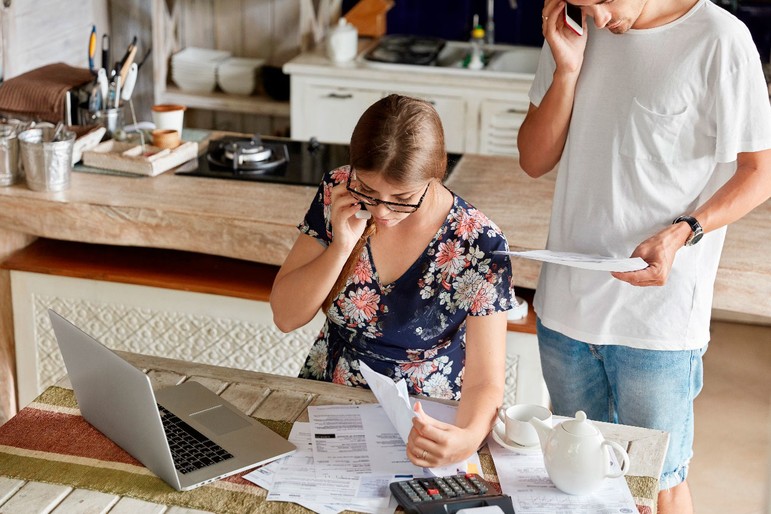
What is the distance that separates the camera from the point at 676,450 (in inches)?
79.1

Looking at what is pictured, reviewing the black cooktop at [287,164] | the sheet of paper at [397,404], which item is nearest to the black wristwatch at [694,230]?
the sheet of paper at [397,404]

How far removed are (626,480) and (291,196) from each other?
1551 mm

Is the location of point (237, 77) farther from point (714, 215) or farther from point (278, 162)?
point (714, 215)

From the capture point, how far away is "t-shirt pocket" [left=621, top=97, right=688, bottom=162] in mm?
1831

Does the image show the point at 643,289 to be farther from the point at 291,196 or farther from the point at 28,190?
the point at 28,190

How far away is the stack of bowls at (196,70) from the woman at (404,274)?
296cm

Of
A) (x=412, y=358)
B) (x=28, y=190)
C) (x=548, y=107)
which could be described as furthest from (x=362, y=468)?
(x=28, y=190)

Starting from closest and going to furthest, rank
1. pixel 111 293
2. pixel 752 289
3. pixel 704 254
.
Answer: pixel 704 254, pixel 752 289, pixel 111 293

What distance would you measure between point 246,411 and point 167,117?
1642mm

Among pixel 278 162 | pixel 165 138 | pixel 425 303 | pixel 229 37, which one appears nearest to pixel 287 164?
pixel 278 162

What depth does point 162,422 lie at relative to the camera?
5.47 ft

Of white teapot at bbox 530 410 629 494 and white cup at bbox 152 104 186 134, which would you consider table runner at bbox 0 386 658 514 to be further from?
white cup at bbox 152 104 186 134

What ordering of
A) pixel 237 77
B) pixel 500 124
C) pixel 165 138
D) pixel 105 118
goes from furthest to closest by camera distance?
pixel 237 77 → pixel 500 124 → pixel 105 118 → pixel 165 138

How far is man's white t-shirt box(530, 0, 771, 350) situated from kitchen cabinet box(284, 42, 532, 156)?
7.54 feet
